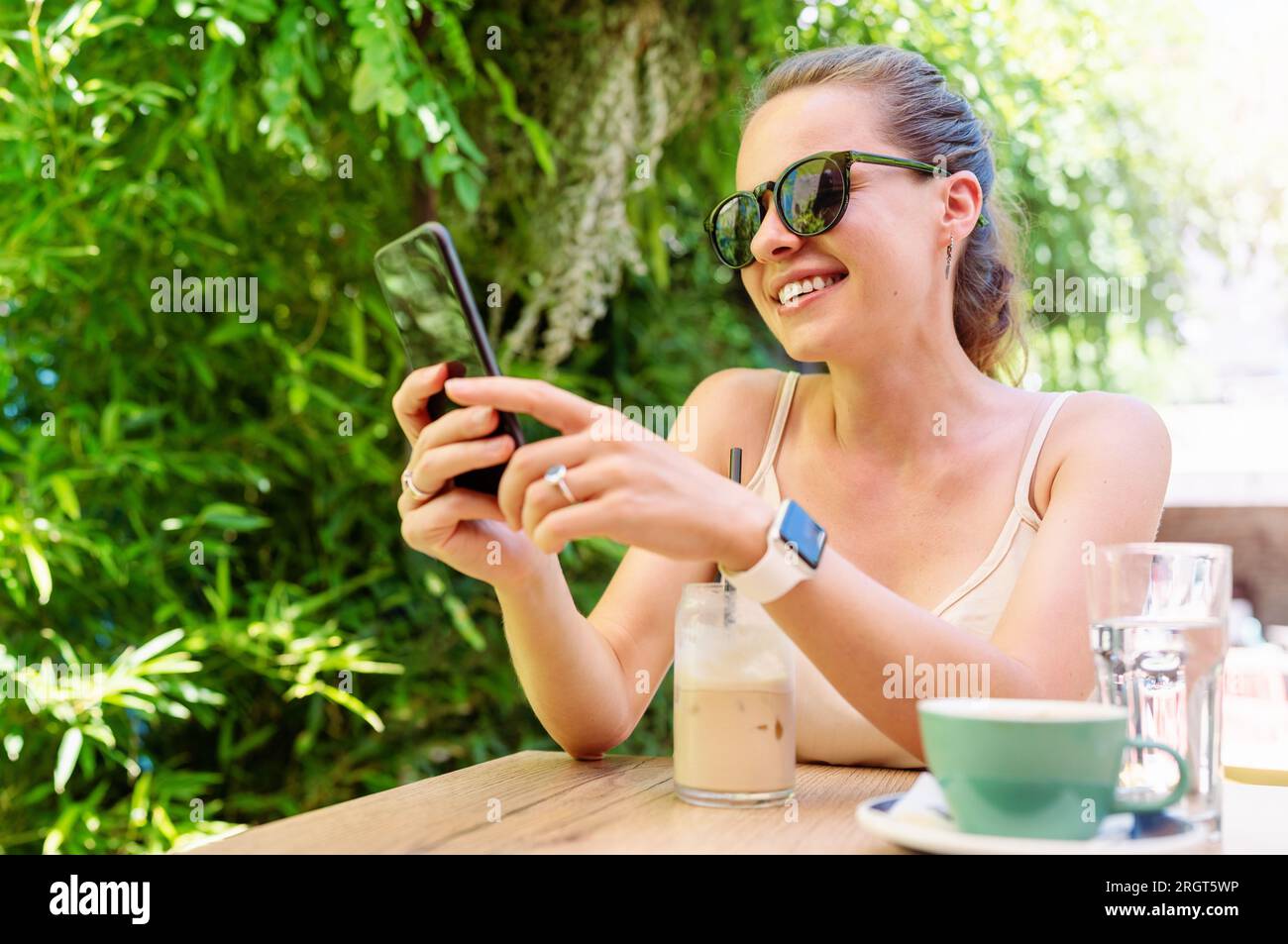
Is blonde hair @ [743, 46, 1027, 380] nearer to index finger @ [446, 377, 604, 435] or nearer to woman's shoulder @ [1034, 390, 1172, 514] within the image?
woman's shoulder @ [1034, 390, 1172, 514]

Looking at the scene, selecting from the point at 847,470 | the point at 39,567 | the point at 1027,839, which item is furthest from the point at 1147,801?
the point at 39,567

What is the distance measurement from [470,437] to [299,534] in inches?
63.4

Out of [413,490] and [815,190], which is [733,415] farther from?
[413,490]

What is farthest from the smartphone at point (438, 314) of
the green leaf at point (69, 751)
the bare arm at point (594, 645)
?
the green leaf at point (69, 751)

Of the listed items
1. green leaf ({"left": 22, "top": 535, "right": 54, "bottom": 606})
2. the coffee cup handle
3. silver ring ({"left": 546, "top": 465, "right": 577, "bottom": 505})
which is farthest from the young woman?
green leaf ({"left": 22, "top": 535, "right": 54, "bottom": 606})

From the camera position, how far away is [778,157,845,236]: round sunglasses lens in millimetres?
1225

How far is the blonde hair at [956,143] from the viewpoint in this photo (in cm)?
136

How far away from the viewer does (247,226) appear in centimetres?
227

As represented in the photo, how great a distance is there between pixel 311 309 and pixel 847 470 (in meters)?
1.32

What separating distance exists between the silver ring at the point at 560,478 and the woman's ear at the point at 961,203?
2.53ft

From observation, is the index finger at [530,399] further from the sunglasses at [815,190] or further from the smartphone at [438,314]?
the sunglasses at [815,190]

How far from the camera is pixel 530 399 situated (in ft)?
2.62

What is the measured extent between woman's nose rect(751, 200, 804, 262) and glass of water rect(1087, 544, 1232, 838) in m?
0.56
